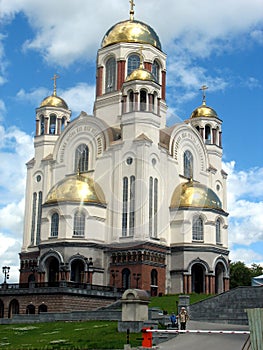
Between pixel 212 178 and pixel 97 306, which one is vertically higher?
pixel 212 178

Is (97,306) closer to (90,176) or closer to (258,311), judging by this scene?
(90,176)

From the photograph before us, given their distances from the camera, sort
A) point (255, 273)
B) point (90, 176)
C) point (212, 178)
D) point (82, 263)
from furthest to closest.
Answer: point (255, 273)
point (212, 178)
point (90, 176)
point (82, 263)

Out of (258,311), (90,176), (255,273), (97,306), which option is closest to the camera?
(258,311)

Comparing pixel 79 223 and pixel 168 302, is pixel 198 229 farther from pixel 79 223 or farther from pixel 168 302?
pixel 168 302

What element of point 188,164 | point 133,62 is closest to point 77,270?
point 188,164

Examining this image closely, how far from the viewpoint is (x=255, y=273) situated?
69.2 m

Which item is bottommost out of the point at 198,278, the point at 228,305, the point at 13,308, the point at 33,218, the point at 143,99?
the point at 13,308

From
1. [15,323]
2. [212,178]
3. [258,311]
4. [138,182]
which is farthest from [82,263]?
[258,311]

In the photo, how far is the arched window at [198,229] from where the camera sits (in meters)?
52.3

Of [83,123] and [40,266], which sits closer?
[40,266]

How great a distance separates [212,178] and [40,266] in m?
19.6

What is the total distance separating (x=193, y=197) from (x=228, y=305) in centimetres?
1995

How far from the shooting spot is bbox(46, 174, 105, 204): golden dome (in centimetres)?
5034

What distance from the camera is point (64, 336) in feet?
89.9
